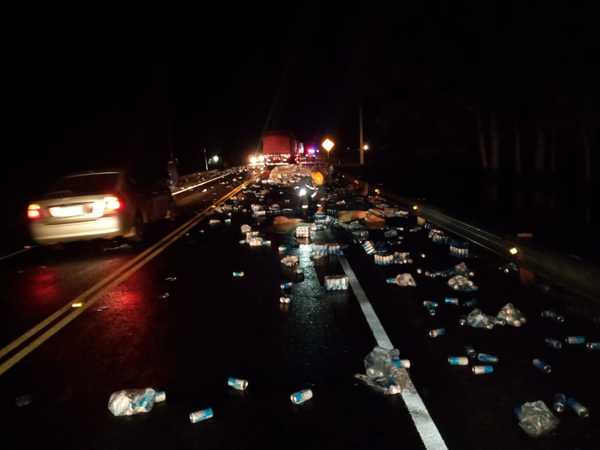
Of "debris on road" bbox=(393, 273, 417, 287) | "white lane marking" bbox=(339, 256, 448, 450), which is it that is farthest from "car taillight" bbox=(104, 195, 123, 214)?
"white lane marking" bbox=(339, 256, 448, 450)

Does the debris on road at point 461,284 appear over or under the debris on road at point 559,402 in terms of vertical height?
over

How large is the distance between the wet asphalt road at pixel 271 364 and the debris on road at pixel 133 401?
78mm

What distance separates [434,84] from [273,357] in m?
36.2

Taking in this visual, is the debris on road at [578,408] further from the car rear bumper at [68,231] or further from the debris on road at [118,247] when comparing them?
the debris on road at [118,247]

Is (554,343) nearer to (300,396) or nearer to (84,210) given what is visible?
(300,396)

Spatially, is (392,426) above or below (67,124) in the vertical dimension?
below

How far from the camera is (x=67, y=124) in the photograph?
36312 millimetres

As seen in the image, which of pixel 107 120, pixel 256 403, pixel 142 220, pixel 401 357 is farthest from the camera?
pixel 107 120

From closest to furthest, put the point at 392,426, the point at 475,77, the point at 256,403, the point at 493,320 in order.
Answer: the point at 392,426 → the point at 256,403 → the point at 493,320 → the point at 475,77

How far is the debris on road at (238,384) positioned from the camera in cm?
439

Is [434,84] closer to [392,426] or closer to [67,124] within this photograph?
[67,124]

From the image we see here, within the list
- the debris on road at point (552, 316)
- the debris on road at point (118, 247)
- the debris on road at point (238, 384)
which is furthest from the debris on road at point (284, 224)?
the debris on road at point (238, 384)

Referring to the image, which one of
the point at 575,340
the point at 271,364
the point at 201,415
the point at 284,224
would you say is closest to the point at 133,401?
the point at 201,415

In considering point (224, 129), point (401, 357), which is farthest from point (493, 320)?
point (224, 129)
